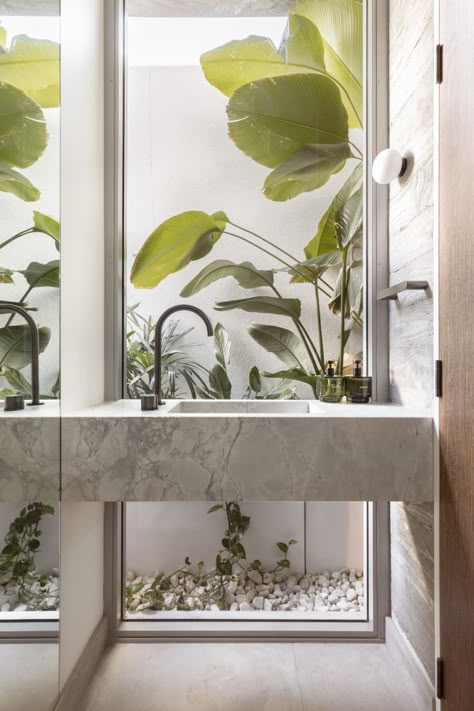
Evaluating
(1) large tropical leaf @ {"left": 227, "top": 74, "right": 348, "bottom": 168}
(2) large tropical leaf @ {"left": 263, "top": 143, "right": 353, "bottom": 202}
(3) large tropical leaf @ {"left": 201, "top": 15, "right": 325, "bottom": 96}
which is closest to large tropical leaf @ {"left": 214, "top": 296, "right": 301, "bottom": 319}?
(2) large tropical leaf @ {"left": 263, "top": 143, "right": 353, "bottom": 202}

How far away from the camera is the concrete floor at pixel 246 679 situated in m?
1.33

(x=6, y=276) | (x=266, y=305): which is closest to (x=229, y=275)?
(x=266, y=305)

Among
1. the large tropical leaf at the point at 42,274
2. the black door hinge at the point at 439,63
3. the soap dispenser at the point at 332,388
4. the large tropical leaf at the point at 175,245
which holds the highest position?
the black door hinge at the point at 439,63

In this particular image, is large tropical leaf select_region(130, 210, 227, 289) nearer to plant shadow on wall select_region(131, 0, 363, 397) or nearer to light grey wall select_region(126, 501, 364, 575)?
plant shadow on wall select_region(131, 0, 363, 397)

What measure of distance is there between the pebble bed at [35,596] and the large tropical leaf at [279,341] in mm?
932

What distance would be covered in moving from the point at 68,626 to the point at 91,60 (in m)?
1.69

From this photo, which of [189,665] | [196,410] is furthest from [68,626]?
[196,410]

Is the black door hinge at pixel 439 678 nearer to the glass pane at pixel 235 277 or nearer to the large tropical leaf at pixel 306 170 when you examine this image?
the glass pane at pixel 235 277

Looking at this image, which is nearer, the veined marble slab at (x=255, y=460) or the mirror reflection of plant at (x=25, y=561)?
the mirror reflection of plant at (x=25, y=561)

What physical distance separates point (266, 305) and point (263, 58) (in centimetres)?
85

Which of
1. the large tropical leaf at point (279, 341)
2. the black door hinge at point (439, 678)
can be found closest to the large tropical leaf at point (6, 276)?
the large tropical leaf at point (279, 341)

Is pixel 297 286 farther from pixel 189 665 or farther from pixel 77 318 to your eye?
pixel 189 665

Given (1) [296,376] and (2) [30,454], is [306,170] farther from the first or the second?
(2) [30,454]

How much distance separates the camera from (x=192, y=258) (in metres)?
1.66
